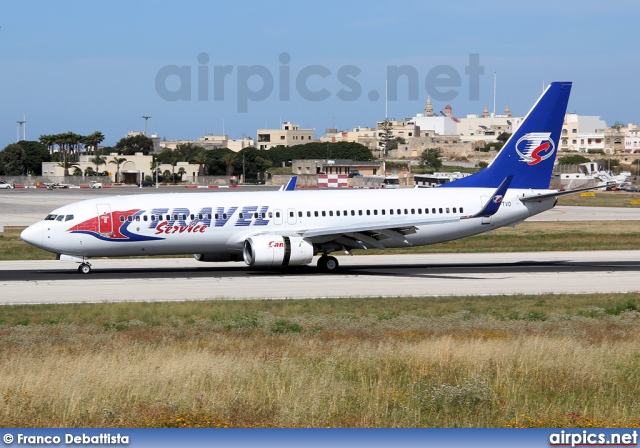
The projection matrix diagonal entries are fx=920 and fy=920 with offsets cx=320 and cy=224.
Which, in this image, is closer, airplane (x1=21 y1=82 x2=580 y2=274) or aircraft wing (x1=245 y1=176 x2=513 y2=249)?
airplane (x1=21 y1=82 x2=580 y2=274)

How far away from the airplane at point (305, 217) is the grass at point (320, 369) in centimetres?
1176

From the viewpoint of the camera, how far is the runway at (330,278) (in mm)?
34781

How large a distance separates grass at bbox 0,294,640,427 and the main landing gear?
1385 centimetres

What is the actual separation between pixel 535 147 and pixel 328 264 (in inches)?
498

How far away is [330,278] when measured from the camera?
132 ft

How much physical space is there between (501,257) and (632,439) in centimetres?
3894

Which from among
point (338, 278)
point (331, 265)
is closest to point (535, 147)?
point (331, 265)

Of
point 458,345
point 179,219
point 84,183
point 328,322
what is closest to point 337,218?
point 179,219

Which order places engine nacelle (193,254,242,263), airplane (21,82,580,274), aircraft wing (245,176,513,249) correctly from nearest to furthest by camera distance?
airplane (21,82,580,274)
aircraft wing (245,176,513,249)
engine nacelle (193,254,242,263)

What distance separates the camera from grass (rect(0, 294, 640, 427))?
48.9ft

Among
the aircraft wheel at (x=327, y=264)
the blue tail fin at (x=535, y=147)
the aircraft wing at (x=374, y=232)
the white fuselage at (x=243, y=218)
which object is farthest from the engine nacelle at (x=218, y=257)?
the blue tail fin at (x=535, y=147)

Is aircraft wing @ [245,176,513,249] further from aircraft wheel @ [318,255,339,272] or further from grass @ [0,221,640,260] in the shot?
grass @ [0,221,640,260]

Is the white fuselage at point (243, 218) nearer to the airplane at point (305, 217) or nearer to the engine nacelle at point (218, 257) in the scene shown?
the airplane at point (305, 217)

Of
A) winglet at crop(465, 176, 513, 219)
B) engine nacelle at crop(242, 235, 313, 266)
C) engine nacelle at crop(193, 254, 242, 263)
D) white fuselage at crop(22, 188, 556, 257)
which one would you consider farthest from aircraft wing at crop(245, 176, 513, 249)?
engine nacelle at crop(193, 254, 242, 263)
